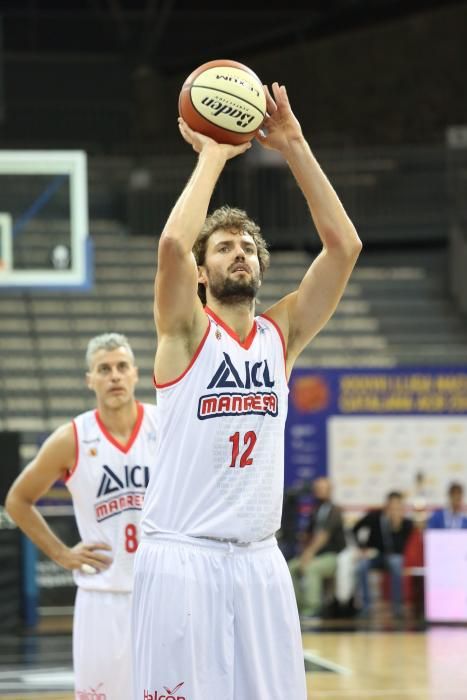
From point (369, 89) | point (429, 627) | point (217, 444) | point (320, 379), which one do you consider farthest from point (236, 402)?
point (369, 89)

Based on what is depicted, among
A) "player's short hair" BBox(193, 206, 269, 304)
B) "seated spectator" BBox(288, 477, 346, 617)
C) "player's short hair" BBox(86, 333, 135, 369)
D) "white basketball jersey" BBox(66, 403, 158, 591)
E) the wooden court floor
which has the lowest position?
the wooden court floor

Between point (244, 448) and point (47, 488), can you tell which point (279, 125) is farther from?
point (47, 488)

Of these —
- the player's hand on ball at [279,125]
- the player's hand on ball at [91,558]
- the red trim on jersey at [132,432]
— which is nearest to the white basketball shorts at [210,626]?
the player's hand on ball at [279,125]

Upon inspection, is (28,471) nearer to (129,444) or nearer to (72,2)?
(129,444)

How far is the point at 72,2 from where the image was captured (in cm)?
2467

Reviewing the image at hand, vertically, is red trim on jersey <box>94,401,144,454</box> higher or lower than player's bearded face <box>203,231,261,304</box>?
lower

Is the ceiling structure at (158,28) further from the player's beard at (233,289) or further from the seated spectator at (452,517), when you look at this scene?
the player's beard at (233,289)

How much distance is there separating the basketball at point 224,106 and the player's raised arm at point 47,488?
2088 mm

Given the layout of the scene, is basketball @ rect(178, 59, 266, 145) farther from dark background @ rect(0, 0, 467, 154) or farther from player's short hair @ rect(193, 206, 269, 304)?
dark background @ rect(0, 0, 467, 154)

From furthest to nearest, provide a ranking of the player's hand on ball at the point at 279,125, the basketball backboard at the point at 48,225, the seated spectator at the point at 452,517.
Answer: the seated spectator at the point at 452,517, the basketball backboard at the point at 48,225, the player's hand on ball at the point at 279,125

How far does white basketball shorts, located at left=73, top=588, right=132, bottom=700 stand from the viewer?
5.51m

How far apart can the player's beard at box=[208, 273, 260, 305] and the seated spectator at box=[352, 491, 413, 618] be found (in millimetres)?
10862

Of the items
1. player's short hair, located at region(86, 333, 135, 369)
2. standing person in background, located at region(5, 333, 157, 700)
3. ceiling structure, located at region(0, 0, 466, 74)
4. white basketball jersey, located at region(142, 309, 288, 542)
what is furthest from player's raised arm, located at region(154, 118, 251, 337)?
ceiling structure, located at region(0, 0, 466, 74)

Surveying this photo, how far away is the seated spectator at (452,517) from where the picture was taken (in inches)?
569
